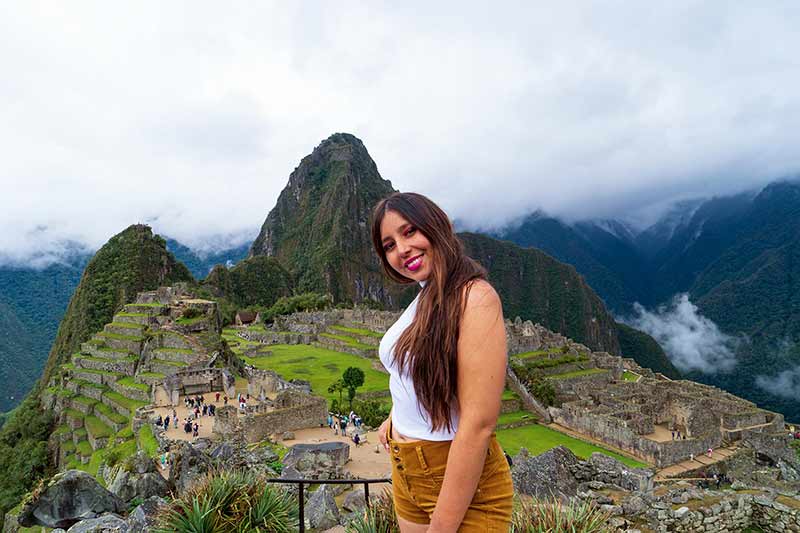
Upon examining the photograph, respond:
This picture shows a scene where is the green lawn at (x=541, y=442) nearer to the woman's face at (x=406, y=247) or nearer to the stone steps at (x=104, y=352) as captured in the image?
the stone steps at (x=104, y=352)

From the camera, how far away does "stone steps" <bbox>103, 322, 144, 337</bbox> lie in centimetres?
2520

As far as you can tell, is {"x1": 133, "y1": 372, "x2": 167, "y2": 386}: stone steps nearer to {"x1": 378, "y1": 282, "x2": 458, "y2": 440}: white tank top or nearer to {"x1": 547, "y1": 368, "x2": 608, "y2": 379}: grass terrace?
{"x1": 378, "y1": 282, "x2": 458, "y2": 440}: white tank top

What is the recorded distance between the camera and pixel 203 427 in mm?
14102

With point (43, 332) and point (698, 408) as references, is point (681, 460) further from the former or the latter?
point (43, 332)

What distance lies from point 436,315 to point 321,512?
15.4ft

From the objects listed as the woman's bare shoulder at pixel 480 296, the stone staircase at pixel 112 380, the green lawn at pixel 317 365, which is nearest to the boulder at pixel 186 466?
the woman's bare shoulder at pixel 480 296

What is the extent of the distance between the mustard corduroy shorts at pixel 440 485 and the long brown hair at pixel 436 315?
0.17m

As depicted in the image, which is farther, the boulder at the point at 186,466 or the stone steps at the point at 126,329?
the stone steps at the point at 126,329

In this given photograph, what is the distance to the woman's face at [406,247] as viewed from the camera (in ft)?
6.51

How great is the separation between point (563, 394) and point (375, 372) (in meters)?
11.3

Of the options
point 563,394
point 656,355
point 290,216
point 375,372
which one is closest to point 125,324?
point 375,372

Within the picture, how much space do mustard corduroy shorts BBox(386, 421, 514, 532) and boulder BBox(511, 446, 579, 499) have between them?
5.44 metres

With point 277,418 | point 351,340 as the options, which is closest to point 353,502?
point 277,418


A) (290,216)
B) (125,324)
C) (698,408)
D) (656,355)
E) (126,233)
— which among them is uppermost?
(290,216)
